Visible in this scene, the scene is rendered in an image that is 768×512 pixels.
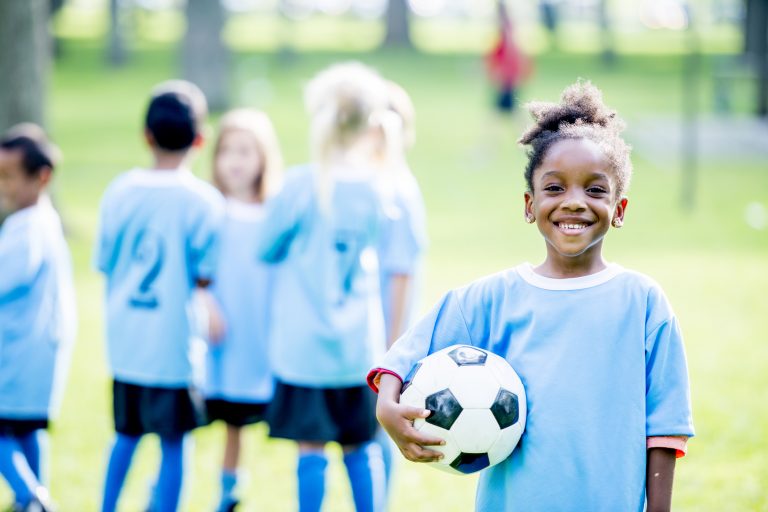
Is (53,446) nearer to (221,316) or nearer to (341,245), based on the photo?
(221,316)

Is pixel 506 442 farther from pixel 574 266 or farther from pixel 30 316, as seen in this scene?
pixel 30 316

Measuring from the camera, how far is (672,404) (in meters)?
2.49

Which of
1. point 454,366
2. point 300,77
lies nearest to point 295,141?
point 300,77

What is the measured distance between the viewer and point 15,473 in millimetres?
4184

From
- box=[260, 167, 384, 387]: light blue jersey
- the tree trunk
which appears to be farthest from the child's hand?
the tree trunk

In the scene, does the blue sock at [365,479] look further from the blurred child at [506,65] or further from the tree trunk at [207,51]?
the tree trunk at [207,51]

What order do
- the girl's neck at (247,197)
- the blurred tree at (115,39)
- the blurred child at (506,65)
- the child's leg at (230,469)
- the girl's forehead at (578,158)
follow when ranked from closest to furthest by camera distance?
1. the girl's forehead at (578,158)
2. the child's leg at (230,469)
3. the girl's neck at (247,197)
4. the blurred child at (506,65)
5. the blurred tree at (115,39)

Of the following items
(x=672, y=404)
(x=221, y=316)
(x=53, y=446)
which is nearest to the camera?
(x=672, y=404)

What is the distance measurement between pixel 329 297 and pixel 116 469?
1.14 m

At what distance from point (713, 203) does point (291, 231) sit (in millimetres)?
10024

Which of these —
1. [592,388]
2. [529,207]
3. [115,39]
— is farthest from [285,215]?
[115,39]

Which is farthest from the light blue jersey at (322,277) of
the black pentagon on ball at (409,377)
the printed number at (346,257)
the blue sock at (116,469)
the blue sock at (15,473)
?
the black pentagon on ball at (409,377)

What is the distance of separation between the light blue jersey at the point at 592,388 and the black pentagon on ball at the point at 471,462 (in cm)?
8

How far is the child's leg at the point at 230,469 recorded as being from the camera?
4555 mm
